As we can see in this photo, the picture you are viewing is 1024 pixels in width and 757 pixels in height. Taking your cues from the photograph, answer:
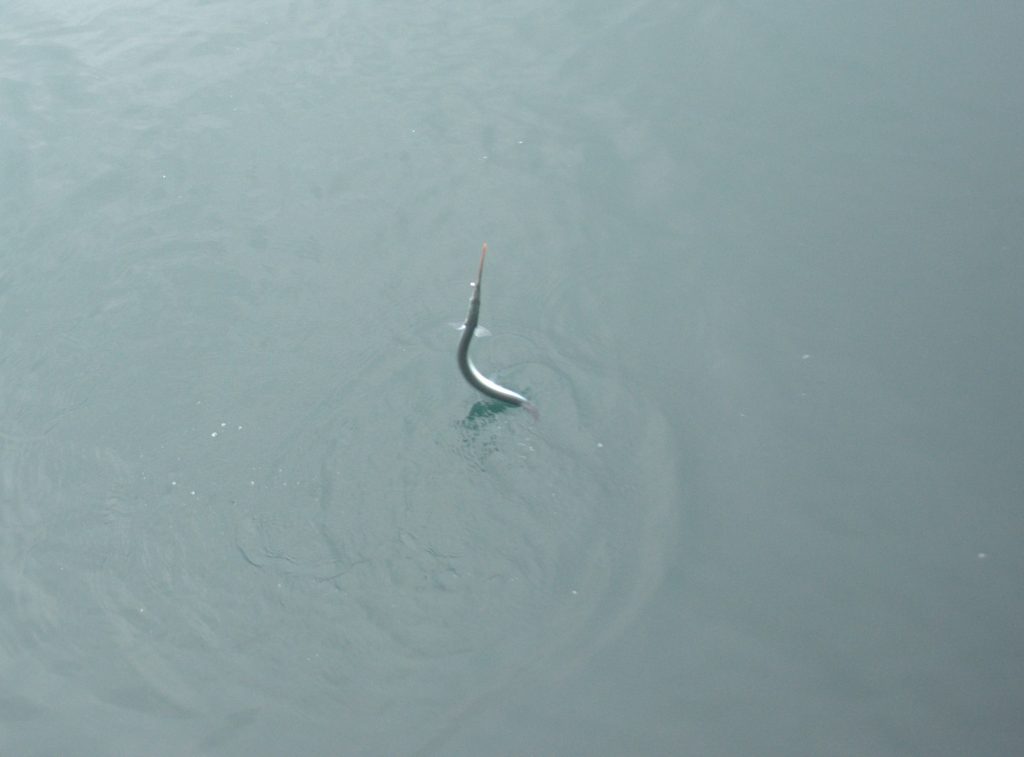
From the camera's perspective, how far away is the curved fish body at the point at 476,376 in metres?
4.81

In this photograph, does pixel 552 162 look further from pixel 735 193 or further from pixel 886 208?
pixel 886 208

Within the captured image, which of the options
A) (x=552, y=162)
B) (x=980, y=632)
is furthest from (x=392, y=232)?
(x=980, y=632)

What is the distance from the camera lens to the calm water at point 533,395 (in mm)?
4590

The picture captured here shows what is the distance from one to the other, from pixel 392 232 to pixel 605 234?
149 centimetres

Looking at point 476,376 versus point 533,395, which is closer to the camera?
point 476,376

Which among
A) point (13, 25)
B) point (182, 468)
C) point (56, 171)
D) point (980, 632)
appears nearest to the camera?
point (980, 632)

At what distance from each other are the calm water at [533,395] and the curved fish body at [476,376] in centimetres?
17

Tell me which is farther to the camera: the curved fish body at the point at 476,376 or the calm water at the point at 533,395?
the curved fish body at the point at 476,376

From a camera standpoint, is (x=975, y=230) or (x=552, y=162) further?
(x=552, y=162)

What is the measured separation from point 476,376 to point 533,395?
1.63 ft

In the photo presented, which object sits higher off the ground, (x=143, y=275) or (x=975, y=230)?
(x=975, y=230)

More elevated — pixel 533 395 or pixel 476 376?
pixel 476 376

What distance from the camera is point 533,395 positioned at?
18.2 feet

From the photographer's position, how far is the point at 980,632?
4.43 meters
